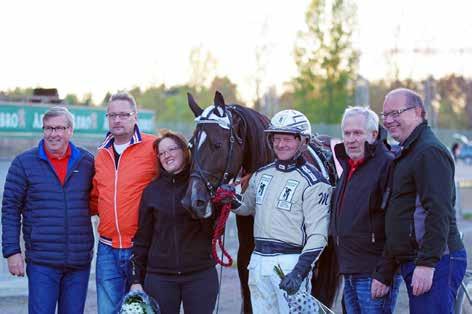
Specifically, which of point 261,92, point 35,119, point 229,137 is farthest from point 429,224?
point 261,92

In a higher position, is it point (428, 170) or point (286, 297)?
point (428, 170)

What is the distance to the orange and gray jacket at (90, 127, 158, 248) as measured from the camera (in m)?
5.32

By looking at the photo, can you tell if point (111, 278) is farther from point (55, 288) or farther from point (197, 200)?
point (197, 200)

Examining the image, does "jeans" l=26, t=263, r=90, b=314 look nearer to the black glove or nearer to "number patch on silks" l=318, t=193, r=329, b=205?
the black glove

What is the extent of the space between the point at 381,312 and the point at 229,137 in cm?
142

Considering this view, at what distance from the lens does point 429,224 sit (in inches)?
176

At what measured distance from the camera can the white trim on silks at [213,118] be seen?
525 centimetres

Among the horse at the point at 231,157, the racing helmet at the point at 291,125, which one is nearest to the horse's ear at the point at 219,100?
the horse at the point at 231,157

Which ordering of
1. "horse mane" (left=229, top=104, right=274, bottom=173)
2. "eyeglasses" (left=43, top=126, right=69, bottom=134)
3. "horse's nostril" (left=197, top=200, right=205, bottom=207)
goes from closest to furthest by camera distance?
"horse's nostril" (left=197, top=200, right=205, bottom=207) < "eyeglasses" (left=43, top=126, right=69, bottom=134) < "horse mane" (left=229, top=104, right=274, bottom=173)

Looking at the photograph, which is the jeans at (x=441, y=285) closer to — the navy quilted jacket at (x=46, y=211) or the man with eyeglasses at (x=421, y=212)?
the man with eyeglasses at (x=421, y=212)

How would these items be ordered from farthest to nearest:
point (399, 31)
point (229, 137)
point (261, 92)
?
point (261, 92) < point (399, 31) < point (229, 137)

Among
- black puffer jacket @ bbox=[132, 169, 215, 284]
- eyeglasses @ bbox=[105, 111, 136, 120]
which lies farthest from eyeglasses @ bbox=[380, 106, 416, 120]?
eyeglasses @ bbox=[105, 111, 136, 120]

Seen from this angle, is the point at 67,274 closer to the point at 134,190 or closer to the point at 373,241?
the point at 134,190

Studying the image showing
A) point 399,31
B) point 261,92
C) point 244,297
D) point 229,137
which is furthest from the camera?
point 261,92
